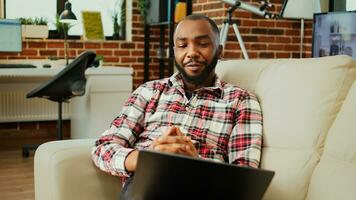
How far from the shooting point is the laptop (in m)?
1.13

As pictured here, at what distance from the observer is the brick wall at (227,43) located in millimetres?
3988

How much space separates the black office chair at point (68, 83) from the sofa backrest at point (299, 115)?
2.24m

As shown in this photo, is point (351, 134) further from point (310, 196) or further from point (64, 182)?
point (64, 182)

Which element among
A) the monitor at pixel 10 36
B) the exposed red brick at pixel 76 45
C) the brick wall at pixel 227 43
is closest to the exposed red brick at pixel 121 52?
the brick wall at pixel 227 43

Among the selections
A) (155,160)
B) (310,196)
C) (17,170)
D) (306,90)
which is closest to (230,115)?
(306,90)

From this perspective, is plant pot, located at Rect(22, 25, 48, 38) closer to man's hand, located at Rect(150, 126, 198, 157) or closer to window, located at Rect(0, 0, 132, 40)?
window, located at Rect(0, 0, 132, 40)

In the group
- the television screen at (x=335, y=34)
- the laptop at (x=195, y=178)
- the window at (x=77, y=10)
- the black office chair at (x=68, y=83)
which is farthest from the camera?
the window at (x=77, y=10)

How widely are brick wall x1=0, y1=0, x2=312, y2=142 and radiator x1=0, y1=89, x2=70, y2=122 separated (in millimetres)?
211

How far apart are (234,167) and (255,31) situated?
10.0ft

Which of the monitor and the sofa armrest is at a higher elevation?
the monitor

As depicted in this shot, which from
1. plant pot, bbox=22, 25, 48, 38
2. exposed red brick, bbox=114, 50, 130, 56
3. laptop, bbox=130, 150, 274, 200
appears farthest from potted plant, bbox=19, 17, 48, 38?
laptop, bbox=130, 150, 274, 200

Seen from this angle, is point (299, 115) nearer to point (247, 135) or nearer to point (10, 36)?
point (247, 135)

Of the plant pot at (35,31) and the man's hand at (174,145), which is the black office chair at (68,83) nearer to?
the plant pot at (35,31)

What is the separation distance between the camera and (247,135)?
5.34 feet
